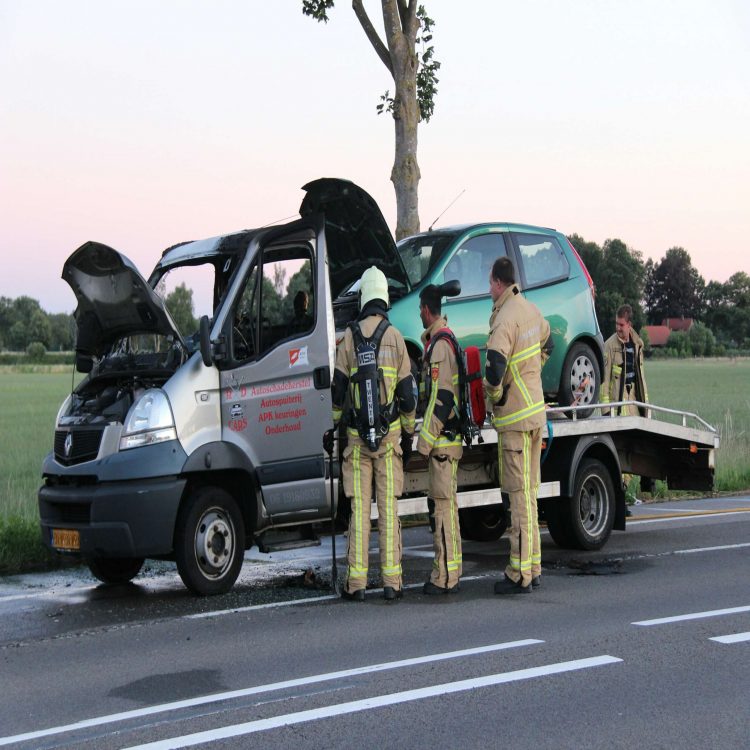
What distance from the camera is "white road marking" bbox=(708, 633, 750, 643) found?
6309 millimetres

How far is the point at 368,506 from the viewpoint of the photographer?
7836mm

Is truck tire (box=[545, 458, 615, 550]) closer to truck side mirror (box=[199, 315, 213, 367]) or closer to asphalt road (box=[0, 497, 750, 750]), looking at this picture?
asphalt road (box=[0, 497, 750, 750])

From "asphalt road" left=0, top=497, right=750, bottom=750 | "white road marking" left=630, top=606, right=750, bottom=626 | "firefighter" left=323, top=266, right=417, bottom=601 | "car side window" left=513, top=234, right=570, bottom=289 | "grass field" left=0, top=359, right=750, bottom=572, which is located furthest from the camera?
"car side window" left=513, top=234, right=570, bottom=289

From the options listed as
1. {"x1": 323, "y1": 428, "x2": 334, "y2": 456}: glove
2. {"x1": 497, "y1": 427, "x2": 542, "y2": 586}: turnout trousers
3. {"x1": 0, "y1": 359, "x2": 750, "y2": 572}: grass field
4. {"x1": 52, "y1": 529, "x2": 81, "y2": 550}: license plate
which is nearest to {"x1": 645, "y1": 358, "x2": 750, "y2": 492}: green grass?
{"x1": 0, "y1": 359, "x2": 750, "y2": 572}: grass field

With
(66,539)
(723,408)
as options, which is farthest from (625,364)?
(723,408)

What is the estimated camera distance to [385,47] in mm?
15906

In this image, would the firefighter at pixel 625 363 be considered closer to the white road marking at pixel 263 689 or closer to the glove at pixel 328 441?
the glove at pixel 328 441

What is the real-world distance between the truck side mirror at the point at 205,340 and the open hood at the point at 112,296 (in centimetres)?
33

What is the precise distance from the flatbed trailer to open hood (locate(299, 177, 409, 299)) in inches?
59.1

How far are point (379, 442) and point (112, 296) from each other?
2.08 m

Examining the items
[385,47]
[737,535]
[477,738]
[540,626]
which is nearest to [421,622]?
[540,626]

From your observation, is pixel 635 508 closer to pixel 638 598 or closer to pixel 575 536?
pixel 575 536

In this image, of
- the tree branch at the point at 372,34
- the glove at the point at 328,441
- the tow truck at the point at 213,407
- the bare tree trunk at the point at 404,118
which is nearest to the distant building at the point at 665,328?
the tree branch at the point at 372,34

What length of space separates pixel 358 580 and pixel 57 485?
2.22 meters
